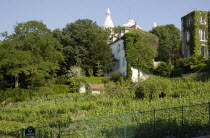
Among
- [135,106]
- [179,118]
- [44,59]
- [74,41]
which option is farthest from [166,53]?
[179,118]

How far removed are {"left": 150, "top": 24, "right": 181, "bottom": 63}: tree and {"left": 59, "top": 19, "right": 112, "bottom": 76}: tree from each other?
11.3m

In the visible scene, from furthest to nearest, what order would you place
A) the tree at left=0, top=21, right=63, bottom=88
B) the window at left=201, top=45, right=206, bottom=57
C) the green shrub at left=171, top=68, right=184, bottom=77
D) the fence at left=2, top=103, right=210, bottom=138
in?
the window at left=201, top=45, right=206, bottom=57, the tree at left=0, top=21, right=63, bottom=88, the green shrub at left=171, top=68, right=184, bottom=77, the fence at left=2, top=103, right=210, bottom=138

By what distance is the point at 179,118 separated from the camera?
54.9 ft

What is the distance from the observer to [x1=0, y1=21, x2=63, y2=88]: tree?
39469 mm

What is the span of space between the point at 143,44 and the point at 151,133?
3017 cm

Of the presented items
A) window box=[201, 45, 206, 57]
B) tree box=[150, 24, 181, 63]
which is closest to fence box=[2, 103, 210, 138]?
window box=[201, 45, 206, 57]

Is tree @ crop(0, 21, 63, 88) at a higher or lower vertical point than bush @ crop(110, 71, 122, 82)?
higher

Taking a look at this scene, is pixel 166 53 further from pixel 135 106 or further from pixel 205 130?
pixel 205 130

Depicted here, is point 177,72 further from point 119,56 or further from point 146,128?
point 146,128

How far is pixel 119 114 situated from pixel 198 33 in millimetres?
26841

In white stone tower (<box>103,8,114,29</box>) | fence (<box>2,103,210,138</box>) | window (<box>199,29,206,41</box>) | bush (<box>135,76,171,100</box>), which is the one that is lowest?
fence (<box>2,103,210,138</box>)

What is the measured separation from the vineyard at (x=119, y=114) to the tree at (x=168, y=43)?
21.2m

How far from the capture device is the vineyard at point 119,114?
48.9 ft

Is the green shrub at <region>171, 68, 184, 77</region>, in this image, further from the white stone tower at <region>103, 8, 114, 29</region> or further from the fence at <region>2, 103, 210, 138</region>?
the white stone tower at <region>103, 8, 114, 29</region>
